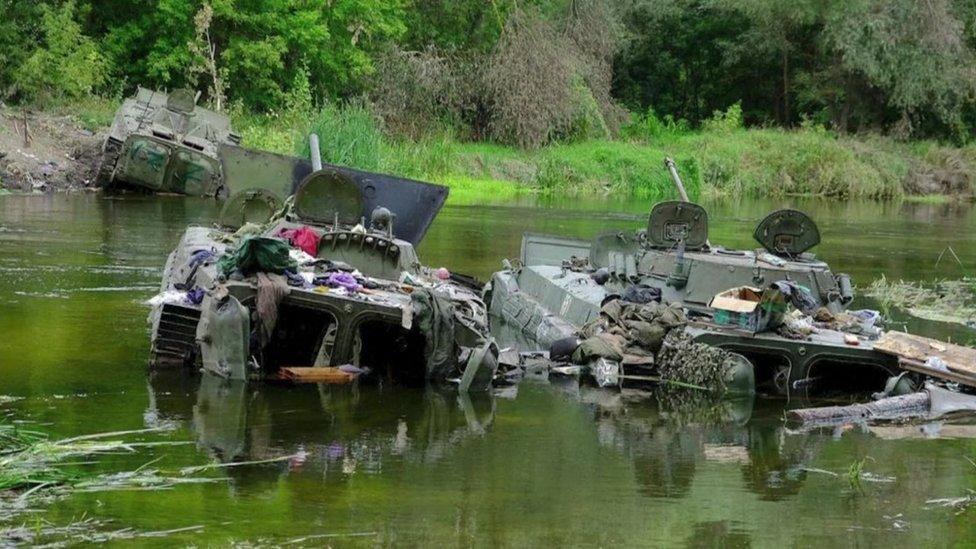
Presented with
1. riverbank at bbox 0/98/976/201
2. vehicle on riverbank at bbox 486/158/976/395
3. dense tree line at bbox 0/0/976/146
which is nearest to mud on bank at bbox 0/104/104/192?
riverbank at bbox 0/98/976/201

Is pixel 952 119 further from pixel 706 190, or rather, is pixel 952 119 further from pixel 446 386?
pixel 446 386

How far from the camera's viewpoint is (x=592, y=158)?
48.8 meters

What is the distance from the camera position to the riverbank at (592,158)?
35906 millimetres

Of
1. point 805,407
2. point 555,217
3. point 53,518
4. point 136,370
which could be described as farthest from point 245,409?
Answer: point 555,217

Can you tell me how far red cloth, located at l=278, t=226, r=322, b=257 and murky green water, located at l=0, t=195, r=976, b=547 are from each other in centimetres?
193

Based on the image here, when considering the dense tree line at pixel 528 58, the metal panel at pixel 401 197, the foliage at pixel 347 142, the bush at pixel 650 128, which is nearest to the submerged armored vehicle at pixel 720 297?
the metal panel at pixel 401 197

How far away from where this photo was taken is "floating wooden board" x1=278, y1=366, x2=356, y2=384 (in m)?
14.6

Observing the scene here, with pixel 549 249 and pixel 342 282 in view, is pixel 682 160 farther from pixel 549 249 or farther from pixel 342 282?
pixel 342 282

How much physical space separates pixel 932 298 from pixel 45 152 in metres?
21.5

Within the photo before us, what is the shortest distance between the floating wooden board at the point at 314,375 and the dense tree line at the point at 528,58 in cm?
2680

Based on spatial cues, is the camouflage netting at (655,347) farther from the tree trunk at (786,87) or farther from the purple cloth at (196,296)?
the tree trunk at (786,87)

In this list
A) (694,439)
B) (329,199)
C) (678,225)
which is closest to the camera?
(694,439)

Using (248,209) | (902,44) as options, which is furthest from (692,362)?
(902,44)

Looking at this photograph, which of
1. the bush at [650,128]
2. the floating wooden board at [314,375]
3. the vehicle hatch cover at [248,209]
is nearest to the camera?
the floating wooden board at [314,375]
